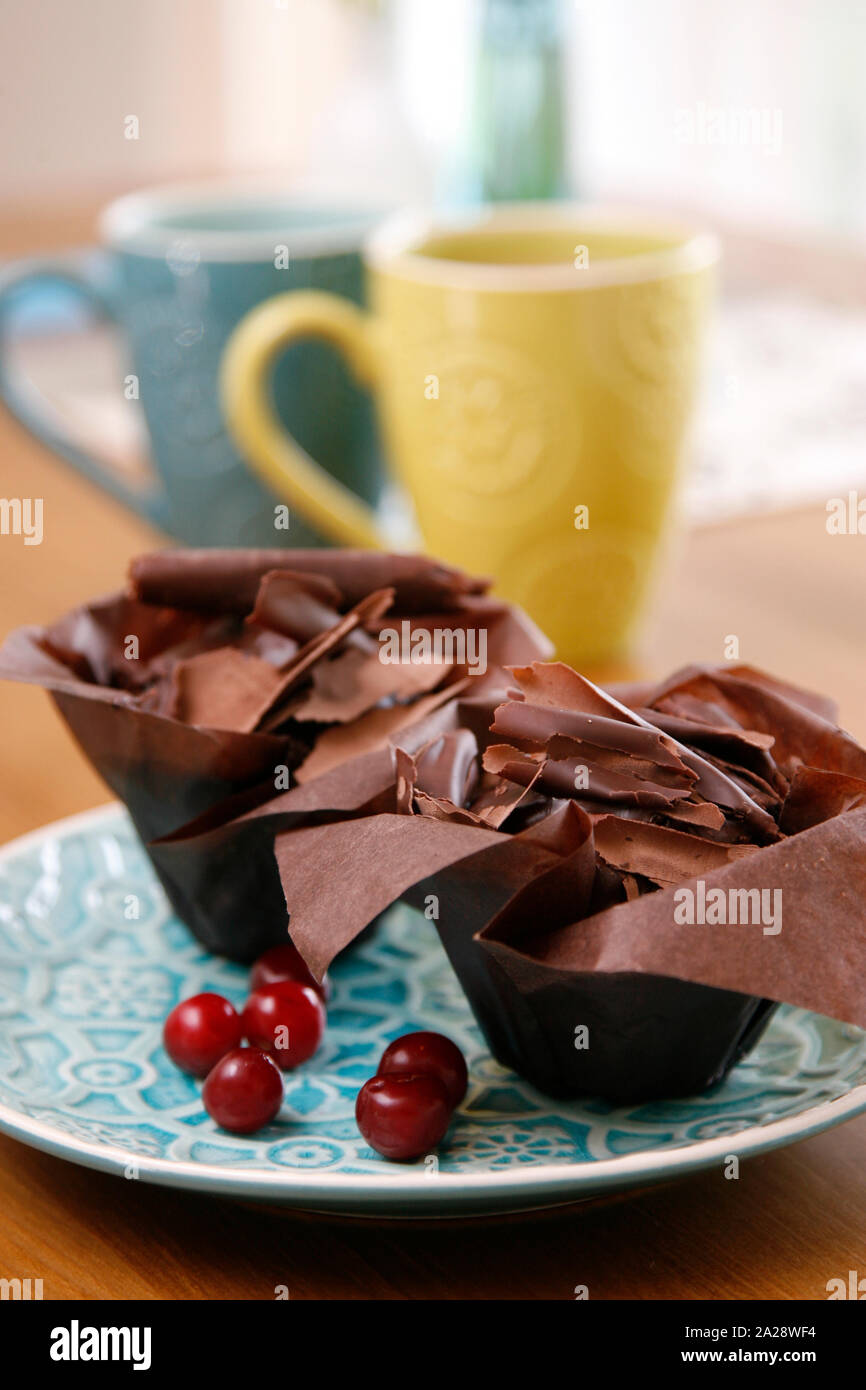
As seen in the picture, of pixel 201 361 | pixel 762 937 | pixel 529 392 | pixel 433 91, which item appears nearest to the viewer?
pixel 762 937

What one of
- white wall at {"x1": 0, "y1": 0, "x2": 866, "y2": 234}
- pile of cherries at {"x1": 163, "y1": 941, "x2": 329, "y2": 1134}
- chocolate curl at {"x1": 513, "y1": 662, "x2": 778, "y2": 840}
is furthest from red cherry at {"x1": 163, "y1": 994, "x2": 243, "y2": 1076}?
white wall at {"x1": 0, "y1": 0, "x2": 866, "y2": 234}

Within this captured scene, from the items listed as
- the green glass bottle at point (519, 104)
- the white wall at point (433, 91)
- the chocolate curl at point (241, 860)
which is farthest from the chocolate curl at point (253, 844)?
the white wall at point (433, 91)

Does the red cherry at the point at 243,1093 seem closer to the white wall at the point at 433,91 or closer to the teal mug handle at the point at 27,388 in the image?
the teal mug handle at the point at 27,388

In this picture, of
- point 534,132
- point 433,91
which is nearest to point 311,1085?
point 534,132

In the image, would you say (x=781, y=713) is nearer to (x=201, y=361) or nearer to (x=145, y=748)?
(x=145, y=748)

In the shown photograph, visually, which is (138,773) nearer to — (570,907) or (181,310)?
(570,907)

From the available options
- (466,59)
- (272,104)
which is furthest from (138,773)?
(272,104)
